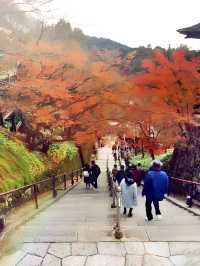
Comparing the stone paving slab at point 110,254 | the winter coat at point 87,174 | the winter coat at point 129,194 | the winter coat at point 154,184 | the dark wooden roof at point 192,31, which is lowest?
the winter coat at point 87,174

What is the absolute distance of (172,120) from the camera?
75.2 ft

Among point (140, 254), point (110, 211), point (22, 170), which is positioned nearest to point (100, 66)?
point (22, 170)

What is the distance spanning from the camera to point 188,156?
21.5 meters

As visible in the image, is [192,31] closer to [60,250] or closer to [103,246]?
[103,246]

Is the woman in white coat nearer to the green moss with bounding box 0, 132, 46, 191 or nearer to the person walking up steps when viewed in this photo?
the person walking up steps

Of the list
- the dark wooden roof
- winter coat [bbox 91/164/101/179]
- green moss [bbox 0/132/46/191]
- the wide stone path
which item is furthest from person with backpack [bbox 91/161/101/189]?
the wide stone path

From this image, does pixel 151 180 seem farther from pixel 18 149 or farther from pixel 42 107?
pixel 42 107

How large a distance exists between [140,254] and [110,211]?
6851 millimetres

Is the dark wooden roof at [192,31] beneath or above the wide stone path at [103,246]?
above

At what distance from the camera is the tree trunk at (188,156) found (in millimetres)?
20156

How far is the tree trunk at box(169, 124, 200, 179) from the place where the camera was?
66.1ft

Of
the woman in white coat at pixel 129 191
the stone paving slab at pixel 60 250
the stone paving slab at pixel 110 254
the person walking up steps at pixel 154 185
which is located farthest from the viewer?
the woman in white coat at pixel 129 191

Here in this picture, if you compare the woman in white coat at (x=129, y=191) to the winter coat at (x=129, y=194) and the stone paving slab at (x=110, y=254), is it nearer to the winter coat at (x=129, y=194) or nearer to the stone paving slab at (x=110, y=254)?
the winter coat at (x=129, y=194)

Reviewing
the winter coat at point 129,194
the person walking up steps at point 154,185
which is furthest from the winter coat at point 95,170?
the person walking up steps at point 154,185
